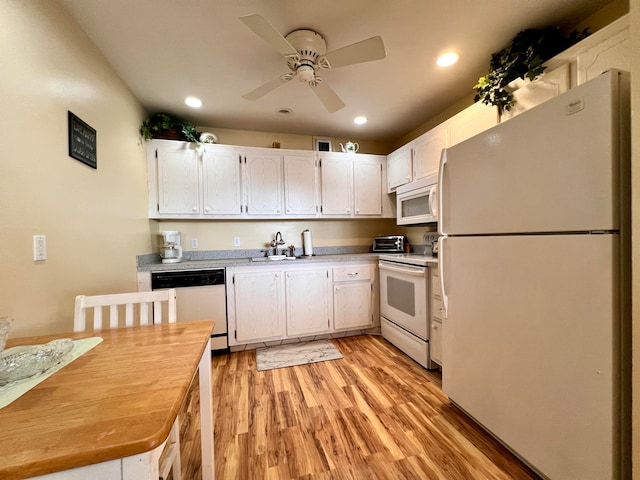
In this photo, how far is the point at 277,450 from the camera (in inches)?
55.2

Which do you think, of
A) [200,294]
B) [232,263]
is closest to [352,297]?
[232,263]

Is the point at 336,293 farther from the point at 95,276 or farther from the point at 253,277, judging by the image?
the point at 95,276

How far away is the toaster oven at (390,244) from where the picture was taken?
3111 mm

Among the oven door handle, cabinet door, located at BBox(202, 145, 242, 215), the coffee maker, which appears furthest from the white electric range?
the coffee maker

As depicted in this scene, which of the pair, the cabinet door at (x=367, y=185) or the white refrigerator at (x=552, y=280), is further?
the cabinet door at (x=367, y=185)


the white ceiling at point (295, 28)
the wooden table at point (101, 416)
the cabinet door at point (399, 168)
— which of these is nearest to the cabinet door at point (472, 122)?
the white ceiling at point (295, 28)

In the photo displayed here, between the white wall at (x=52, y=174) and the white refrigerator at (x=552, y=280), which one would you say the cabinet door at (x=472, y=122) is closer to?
the white refrigerator at (x=552, y=280)

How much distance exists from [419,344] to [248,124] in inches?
118

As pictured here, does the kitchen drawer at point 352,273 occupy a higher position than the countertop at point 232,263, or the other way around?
the countertop at point 232,263

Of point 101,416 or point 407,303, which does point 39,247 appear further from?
point 407,303

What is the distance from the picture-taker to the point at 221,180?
9.25 feet

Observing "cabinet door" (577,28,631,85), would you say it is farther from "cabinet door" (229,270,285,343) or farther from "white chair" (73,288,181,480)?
"cabinet door" (229,270,285,343)

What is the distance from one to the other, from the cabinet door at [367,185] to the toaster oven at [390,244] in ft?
1.20

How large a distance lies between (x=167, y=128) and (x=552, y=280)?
3.25 metres
